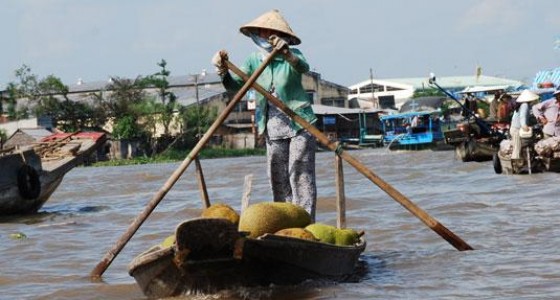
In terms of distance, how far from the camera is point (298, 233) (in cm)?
475

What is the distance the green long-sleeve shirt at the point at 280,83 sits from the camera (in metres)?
5.79

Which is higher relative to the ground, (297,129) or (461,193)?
(297,129)

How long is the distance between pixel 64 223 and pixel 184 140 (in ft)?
109

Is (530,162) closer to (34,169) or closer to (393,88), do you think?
(34,169)

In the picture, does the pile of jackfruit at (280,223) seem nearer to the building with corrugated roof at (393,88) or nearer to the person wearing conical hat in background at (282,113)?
the person wearing conical hat in background at (282,113)

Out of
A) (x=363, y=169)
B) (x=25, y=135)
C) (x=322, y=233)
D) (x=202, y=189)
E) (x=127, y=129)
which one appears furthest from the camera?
(x=127, y=129)

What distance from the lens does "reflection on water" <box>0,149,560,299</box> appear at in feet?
16.8

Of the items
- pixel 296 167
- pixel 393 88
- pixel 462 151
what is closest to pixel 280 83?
pixel 296 167

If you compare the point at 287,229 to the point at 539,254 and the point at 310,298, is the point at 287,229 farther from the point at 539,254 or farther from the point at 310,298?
the point at 539,254

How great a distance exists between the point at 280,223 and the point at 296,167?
3.05ft

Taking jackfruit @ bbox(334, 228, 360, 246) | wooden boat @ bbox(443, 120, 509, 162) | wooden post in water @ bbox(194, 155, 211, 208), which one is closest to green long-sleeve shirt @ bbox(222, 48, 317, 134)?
wooden post in water @ bbox(194, 155, 211, 208)

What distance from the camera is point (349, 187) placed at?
13.2 m

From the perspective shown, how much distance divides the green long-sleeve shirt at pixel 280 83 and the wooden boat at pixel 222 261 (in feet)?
3.91

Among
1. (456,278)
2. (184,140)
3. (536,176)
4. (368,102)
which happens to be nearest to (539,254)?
(456,278)
